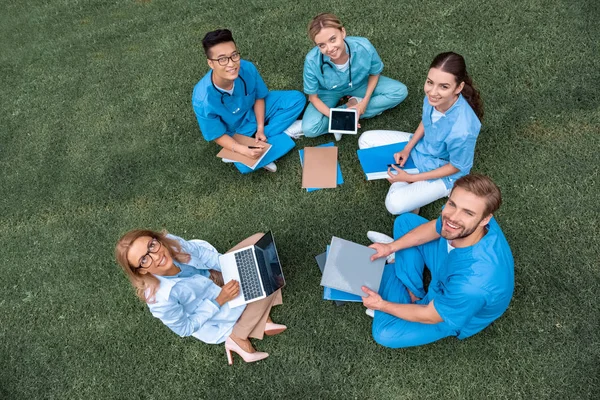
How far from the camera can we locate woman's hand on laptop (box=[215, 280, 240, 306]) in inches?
112

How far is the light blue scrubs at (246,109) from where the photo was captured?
132 inches

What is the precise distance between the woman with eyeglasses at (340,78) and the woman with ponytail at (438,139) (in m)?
0.37

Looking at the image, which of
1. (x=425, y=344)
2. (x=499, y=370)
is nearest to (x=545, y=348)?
(x=499, y=370)

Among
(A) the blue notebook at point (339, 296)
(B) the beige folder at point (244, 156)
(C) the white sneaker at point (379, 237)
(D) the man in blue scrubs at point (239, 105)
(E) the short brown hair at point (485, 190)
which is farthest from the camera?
(B) the beige folder at point (244, 156)

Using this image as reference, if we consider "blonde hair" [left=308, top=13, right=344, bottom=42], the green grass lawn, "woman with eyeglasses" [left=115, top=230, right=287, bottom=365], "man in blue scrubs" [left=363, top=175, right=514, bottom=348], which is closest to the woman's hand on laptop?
"woman with eyeglasses" [left=115, top=230, right=287, bottom=365]

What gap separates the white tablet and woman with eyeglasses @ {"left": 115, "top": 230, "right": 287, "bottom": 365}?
3.78 feet

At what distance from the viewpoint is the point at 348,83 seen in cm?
359

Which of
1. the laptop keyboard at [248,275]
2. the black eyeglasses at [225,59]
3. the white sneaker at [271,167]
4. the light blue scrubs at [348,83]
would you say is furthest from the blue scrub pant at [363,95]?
the laptop keyboard at [248,275]

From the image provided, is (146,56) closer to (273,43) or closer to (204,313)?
(273,43)

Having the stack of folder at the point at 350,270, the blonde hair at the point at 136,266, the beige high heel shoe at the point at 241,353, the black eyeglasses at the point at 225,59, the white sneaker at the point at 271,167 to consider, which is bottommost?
the beige high heel shoe at the point at 241,353

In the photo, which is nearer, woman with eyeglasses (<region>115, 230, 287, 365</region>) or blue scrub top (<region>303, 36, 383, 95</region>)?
woman with eyeglasses (<region>115, 230, 287, 365</region>)

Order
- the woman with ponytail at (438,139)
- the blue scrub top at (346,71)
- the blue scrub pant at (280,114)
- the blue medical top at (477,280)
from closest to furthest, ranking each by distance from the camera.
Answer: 1. the blue medical top at (477,280)
2. the woman with ponytail at (438,139)
3. the blue scrub top at (346,71)
4. the blue scrub pant at (280,114)

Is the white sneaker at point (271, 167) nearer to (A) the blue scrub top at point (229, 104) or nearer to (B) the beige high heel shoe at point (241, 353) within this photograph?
(A) the blue scrub top at point (229, 104)

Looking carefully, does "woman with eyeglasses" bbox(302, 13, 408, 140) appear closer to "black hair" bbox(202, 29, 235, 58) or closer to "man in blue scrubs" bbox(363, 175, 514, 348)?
"black hair" bbox(202, 29, 235, 58)
